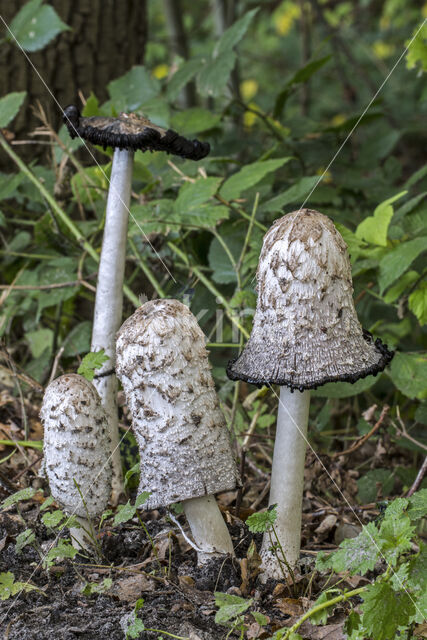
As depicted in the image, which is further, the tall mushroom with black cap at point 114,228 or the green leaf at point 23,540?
the tall mushroom with black cap at point 114,228

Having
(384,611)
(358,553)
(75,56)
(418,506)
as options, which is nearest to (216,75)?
(75,56)

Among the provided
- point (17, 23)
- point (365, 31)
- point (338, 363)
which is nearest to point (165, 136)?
point (338, 363)

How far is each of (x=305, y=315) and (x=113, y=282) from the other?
82 centimetres

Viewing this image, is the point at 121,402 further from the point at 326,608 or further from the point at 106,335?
the point at 326,608

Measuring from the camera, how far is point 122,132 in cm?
194

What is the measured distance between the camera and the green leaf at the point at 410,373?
2.38 metres

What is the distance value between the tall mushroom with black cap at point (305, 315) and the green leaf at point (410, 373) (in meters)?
0.73

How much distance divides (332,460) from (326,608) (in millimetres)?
1026

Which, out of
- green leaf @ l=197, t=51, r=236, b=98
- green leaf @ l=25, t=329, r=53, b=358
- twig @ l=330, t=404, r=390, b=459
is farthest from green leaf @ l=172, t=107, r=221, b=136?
twig @ l=330, t=404, r=390, b=459

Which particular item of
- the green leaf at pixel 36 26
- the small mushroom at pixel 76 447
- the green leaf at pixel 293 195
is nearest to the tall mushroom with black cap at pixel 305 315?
the small mushroom at pixel 76 447

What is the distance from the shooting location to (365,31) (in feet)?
28.0

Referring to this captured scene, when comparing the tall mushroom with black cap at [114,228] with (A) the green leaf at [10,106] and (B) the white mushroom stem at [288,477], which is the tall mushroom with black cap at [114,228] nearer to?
(B) the white mushroom stem at [288,477]

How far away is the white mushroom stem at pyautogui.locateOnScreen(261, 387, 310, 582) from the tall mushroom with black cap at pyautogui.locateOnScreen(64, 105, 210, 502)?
544 mm

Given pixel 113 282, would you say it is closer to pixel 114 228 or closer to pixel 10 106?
pixel 114 228
